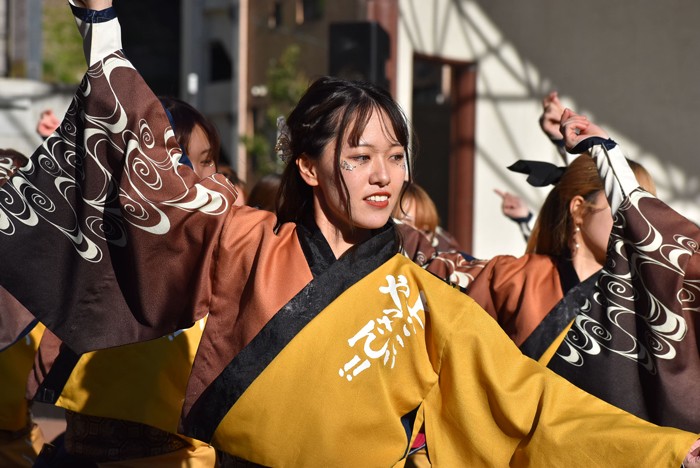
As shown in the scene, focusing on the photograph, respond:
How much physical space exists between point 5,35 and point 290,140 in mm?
5812

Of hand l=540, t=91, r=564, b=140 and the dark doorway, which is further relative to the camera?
the dark doorway

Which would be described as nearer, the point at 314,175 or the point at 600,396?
the point at 314,175

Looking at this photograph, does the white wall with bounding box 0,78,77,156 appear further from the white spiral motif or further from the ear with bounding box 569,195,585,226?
the white spiral motif

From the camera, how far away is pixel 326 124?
5.40 feet

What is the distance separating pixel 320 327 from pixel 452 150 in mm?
5933

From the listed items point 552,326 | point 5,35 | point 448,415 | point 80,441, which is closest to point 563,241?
point 552,326

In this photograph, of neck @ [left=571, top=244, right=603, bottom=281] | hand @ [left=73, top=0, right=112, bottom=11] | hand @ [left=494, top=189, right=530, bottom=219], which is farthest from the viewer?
hand @ [left=494, top=189, right=530, bottom=219]

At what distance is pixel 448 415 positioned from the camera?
5.17 ft

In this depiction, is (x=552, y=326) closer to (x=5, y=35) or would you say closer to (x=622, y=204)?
(x=622, y=204)

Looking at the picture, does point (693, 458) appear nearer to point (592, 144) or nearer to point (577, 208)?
point (592, 144)

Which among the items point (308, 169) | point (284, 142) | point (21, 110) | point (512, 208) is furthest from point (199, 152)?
point (21, 110)

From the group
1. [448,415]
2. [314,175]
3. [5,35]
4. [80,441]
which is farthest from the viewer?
[5,35]

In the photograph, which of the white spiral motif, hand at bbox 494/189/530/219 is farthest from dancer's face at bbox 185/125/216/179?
hand at bbox 494/189/530/219

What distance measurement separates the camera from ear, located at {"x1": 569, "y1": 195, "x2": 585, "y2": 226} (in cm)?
230
